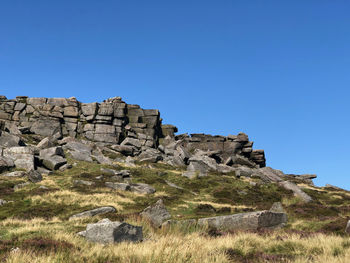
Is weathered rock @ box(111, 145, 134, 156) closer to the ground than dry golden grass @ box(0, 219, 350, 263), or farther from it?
farther from it

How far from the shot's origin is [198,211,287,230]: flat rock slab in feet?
48.9

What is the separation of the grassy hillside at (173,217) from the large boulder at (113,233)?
0.43 meters

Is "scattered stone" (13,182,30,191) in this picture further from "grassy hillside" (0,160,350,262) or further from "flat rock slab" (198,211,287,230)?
"flat rock slab" (198,211,287,230)

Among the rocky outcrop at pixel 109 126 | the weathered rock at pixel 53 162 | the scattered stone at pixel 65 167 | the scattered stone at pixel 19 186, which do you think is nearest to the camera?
the scattered stone at pixel 19 186

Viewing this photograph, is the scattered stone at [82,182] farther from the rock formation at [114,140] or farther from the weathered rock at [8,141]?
the weathered rock at [8,141]

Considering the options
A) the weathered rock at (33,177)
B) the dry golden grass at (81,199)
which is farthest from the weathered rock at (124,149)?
the dry golden grass at (81,199)

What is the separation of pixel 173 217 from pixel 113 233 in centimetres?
1062

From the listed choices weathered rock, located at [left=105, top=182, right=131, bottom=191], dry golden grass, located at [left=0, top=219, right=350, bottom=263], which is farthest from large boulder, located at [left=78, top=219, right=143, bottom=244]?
weathered rock, located at [left=105, top=182, right=131, bottom=191]

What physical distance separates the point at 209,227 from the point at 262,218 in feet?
9.34

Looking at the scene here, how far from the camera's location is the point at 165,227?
47.0 ft

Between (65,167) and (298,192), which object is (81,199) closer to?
(65,167)

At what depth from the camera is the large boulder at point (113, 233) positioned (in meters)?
10.2

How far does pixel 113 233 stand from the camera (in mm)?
10102

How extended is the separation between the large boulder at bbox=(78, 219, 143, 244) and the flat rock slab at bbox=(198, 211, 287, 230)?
5.58 metres
